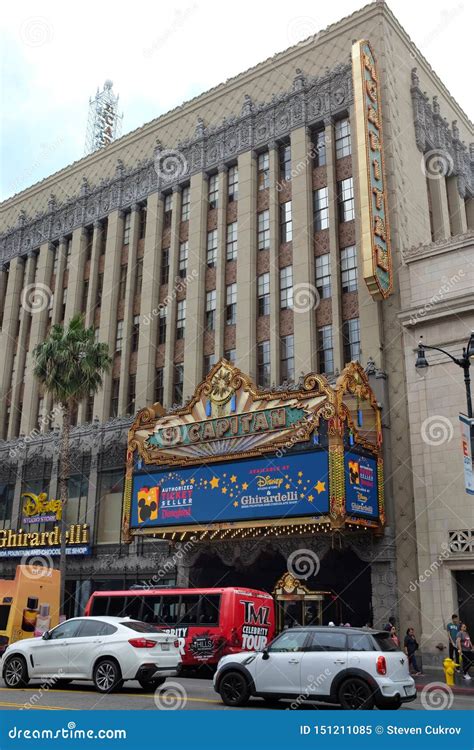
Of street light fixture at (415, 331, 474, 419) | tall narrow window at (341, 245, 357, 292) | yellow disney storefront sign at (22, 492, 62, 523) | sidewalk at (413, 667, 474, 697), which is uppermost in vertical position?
tall narrow window at (341, 245, 357, 292)

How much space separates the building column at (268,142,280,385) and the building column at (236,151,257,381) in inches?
23.5

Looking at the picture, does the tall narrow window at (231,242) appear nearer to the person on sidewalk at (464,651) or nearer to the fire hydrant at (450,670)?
the person on sidewalk at (464,651)

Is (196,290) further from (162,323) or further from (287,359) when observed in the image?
(287,359)

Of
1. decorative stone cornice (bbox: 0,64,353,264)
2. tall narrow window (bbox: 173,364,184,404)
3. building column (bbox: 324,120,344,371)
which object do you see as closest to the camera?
building column (bbox: 324,120,344,371)

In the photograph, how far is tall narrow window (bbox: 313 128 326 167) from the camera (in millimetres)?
38656

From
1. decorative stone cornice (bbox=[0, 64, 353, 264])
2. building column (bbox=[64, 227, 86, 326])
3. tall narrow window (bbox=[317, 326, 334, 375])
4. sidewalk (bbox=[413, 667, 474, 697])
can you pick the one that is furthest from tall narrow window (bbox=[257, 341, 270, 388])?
building column (bbox=[64, 227, 86, 326])

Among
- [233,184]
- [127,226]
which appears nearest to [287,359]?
[233,184]

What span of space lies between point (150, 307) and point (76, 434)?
30.1ft

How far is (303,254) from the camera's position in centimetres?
3719

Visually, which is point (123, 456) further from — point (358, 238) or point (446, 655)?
point (446, 655)

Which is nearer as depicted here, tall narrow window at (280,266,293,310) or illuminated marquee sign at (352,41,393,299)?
illuminated marquee sign at (352,41,393,299)

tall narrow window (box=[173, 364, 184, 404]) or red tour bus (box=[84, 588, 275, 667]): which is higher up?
tall narrow window (box=[173, 364, 184, 404])

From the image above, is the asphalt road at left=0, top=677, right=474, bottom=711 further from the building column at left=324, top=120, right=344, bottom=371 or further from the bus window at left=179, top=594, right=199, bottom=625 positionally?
the building column at left=324, top=120, right=344, bottom=371

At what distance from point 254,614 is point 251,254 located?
21.0 meters
